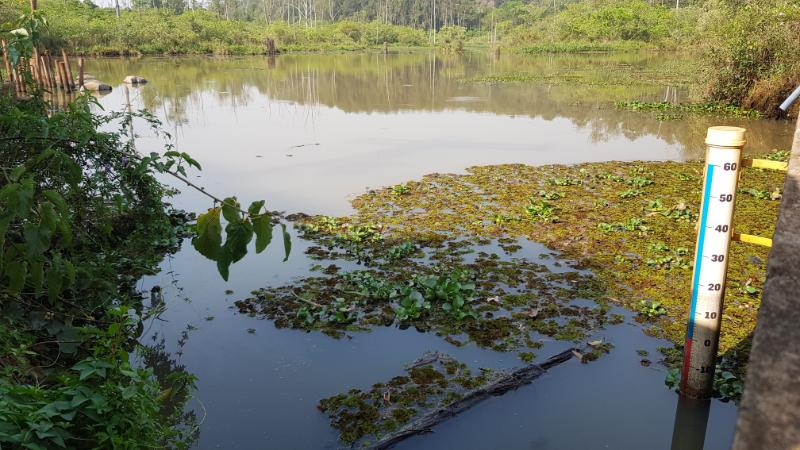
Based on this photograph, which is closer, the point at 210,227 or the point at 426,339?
the point at 210,227

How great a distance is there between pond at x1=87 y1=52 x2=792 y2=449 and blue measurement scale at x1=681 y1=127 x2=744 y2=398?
1.06 feet

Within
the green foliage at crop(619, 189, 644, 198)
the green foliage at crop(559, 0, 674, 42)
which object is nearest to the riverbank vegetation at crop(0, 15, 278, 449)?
the green foliage at crop(619, 189, 644, 198)

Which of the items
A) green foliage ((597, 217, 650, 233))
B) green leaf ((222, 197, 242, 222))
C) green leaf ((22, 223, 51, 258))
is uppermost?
green leaf ((222, 197, 242, 222))

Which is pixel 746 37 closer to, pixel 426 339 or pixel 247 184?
pixel 247 184

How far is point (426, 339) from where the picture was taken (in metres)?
4.26

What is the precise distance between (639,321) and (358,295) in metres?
2.25

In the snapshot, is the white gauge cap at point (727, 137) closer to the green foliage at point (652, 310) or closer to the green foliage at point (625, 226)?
the green foliage at point (652, 310)

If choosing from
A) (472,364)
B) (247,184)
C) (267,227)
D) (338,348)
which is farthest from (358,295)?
(247,184)

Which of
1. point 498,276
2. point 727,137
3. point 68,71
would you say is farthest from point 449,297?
point 68,71

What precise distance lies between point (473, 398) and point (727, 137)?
1991mm

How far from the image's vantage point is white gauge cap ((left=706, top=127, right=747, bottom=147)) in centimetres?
274

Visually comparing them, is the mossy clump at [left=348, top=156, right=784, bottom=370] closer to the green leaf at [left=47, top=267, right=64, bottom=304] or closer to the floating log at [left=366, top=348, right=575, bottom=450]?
the floating log at [left=366, top=348, right=575, bottom=450]

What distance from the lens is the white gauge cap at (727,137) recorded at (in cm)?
274

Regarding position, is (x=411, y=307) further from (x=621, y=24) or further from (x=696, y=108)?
(x=621, y=24)
